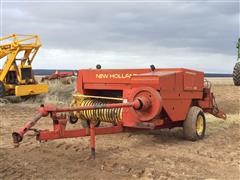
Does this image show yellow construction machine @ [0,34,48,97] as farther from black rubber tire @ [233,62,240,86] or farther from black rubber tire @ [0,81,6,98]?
black rubber tire @ [233,62,240,86]

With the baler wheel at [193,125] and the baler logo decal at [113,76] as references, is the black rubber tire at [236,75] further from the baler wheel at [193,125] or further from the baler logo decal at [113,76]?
the baler logo decal at [113,76]

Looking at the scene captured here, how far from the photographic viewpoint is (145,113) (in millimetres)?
7582

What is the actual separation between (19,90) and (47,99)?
1.30 meters

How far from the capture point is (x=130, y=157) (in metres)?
7.16

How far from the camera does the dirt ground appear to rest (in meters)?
6.19

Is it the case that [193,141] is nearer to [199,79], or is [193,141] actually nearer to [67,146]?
[199,79]

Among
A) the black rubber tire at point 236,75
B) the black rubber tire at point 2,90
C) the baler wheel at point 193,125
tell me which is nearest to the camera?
the baler wheel at point 193,125

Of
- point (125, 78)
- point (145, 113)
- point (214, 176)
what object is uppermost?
point (125, 78)

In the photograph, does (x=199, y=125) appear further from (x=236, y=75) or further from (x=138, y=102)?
(x=236, y=75)

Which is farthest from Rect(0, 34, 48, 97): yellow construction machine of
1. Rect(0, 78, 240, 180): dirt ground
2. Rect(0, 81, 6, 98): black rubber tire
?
Rect(0, 78, 240, 180): dirt ground

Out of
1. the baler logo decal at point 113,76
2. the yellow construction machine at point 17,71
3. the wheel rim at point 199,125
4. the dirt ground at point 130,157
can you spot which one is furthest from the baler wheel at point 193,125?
the yellow construction machine at point 17,71

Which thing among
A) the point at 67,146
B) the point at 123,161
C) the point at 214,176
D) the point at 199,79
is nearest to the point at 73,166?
the point at 123,161

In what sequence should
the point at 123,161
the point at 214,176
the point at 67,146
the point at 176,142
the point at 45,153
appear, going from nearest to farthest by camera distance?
1. the point at 214,176
2. the point at 123,161
3. the point at 45,153
4. the point at 67,146
5. the point at 176,142

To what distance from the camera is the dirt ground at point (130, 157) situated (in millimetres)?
6191
